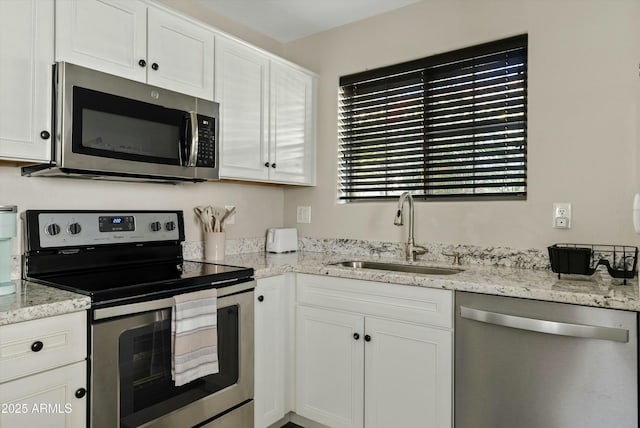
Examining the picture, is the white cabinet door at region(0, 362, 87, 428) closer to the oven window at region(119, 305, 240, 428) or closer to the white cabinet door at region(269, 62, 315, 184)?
the oven window at region(119, 305, 240, 428)

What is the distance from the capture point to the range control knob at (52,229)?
177cm

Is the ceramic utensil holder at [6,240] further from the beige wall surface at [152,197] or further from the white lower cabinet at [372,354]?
the white lower cabinet at [372,354]

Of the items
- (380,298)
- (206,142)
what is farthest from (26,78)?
(380,298)

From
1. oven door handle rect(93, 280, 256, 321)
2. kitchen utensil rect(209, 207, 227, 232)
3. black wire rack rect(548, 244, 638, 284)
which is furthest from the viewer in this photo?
kitchen utensil rect(209, 207, 227, 232)

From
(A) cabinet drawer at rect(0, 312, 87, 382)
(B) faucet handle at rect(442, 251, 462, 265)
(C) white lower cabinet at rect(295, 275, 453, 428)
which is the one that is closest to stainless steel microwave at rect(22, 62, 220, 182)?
(A) cabinet drawer at rect(0, 312, 87, 382)

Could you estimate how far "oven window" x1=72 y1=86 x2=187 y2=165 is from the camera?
5.35ft

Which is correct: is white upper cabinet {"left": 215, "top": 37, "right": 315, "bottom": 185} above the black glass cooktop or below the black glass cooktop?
above

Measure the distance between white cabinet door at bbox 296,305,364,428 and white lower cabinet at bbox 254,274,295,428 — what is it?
2.4 inches

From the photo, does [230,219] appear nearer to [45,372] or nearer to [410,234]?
[410,234]

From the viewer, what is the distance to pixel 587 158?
1.96 metres

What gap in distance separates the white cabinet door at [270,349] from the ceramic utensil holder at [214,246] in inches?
16.9

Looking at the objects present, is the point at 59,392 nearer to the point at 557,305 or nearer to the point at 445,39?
the point at 557,305

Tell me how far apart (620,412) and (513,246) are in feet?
2.97

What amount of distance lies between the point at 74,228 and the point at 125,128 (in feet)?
1.64
